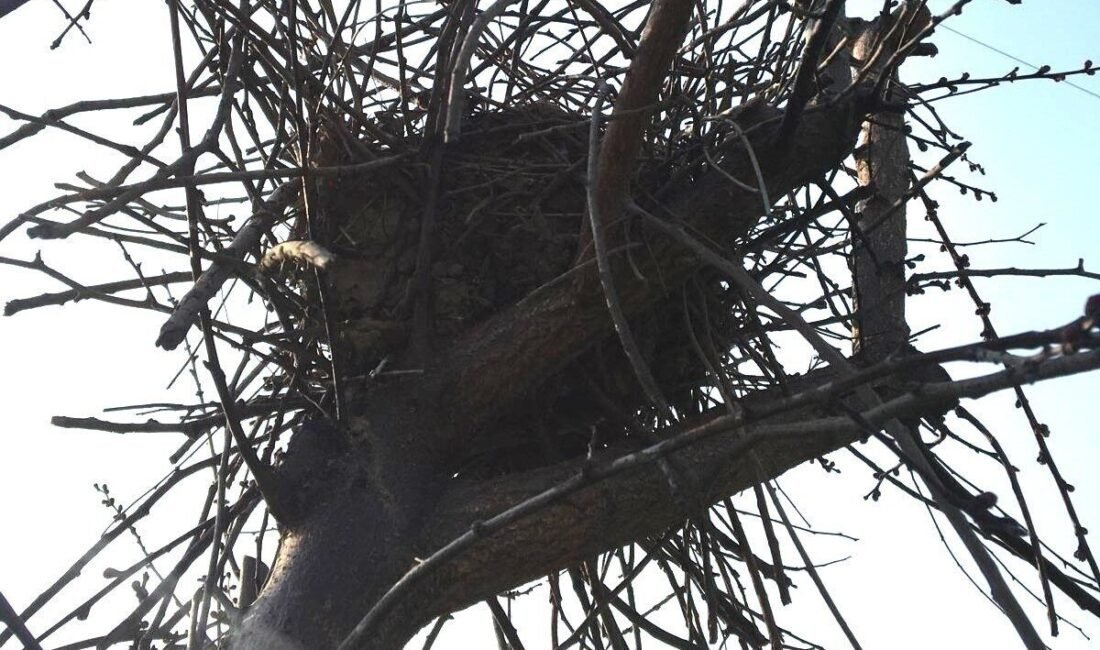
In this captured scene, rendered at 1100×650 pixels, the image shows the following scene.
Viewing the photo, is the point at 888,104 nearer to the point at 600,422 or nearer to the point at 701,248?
the point at 701,248

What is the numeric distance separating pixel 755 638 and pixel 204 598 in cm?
86

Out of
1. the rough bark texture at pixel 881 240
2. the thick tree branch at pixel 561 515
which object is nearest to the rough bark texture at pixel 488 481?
the thick tree branch at pixel 561 515

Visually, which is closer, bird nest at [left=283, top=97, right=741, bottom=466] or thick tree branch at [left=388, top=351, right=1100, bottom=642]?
thick tree branch at [left=388, top=351, right=1100, bottom=642]

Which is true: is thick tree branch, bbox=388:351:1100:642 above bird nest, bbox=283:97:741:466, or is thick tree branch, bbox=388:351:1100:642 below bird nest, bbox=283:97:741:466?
below

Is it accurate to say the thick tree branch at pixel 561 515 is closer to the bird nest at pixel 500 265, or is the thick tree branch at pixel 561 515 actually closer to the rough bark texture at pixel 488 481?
the rough bark texture at pixel 488 481

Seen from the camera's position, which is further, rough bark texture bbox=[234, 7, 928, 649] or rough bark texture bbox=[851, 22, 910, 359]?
rough bark texture bbox=[851, 22, 910, 359]

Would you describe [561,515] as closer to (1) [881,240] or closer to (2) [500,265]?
(2) [500,265]

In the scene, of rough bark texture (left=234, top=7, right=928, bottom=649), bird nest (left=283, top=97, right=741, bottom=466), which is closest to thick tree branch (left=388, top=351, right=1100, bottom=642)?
rough bark texture (left=234, top=7, right=928, bottom=649)

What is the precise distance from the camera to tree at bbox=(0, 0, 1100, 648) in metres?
1.24

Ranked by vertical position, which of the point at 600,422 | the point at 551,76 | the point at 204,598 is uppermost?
the point at 551,76

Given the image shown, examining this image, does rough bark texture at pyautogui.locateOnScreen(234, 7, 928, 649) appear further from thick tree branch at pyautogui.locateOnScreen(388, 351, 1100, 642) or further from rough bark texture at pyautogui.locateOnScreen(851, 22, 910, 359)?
rough bark texture at pyautogui.locateOnScreen(851, 22, 910, 359)

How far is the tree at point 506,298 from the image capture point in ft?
4.07

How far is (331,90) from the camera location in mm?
1414

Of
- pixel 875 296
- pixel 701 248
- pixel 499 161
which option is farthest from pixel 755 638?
pixel 499 161
